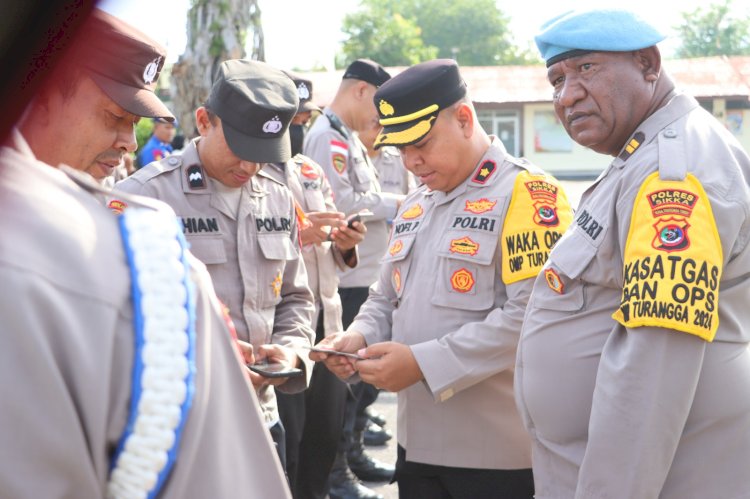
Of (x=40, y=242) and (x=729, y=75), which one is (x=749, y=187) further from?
(x=729, y=75)

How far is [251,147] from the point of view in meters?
3.05

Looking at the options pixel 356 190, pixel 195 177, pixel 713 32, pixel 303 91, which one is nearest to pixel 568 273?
pixel 195 177

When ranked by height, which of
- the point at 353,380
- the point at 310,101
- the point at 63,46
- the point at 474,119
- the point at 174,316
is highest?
the point at 63,46

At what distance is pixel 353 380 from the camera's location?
11.0ft

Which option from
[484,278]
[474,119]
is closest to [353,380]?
[484,278]

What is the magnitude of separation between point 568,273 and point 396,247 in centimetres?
113

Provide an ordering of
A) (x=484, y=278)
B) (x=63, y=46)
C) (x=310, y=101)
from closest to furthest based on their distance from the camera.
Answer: (x=63, y=46) → (x=484, y=278) → (x=310, y=101)

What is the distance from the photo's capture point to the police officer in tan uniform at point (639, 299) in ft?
6.59

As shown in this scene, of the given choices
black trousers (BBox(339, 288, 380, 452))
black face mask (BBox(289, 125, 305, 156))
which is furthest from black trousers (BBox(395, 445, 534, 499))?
black face mask (BBox(289, 125, 305, 156))

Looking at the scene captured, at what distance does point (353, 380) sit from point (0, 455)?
2.48m

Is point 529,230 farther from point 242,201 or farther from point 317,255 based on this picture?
point 317,255

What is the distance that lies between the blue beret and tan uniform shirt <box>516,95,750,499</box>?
7.6 inches

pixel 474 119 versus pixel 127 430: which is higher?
pixel 127 430

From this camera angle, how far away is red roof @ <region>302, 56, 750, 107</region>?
95.0ft
